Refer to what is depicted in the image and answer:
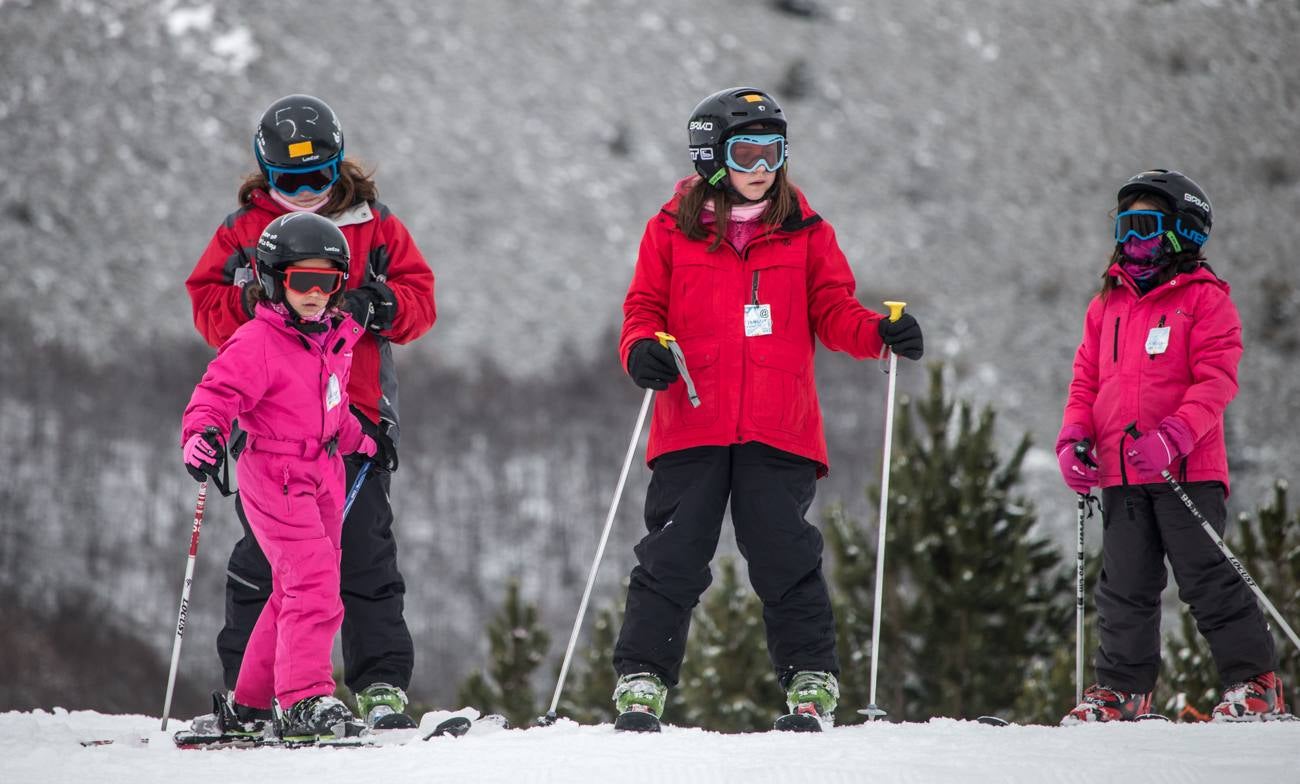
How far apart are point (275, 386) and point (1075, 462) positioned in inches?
118

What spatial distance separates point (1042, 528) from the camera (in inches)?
1813

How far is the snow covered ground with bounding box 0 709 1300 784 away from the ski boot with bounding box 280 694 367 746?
0.13m

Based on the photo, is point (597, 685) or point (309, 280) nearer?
point (309, 280)

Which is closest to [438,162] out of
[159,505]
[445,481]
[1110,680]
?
[445,481]

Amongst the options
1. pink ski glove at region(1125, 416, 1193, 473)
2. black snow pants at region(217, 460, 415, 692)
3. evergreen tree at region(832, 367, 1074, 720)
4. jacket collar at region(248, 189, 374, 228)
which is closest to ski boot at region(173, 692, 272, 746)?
black snow pants at region(217, 460, 415, 692)

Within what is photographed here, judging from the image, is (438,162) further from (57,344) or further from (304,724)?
(304,724)

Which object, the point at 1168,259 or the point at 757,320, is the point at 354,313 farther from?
the point at 1168,259

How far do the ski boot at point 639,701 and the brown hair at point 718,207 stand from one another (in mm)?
1532

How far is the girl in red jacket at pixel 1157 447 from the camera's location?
17.0 feet

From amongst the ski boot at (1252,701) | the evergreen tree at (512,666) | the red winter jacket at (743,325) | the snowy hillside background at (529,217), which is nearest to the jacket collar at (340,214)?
the red winter jacket at (743,325)

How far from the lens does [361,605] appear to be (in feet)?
Answer: 16.3

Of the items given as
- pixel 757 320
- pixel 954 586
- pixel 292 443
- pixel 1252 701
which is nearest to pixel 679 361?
pixel 757 320

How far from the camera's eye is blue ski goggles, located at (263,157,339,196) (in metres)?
5.12

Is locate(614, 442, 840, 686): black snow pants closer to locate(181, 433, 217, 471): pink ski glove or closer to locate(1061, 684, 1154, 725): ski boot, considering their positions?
locate(1061, 684, 1154, 725): ski boot
